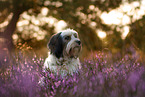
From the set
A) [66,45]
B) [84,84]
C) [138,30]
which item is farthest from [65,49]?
[138,30]

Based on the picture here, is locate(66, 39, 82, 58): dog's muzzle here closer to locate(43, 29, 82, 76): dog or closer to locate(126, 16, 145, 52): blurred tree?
locate(43, 29, 82, 76): dog

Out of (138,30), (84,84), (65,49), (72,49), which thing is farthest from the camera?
(138,30)

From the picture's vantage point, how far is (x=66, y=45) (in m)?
4.65

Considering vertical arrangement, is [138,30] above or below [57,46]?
above

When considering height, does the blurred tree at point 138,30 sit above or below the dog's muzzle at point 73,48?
above

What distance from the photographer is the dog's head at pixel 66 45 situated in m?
4.50

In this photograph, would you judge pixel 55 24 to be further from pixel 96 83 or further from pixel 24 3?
pixel 96 83

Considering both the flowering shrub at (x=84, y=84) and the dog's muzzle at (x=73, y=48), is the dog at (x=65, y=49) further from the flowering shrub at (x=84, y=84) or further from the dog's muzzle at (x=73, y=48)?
the flowering shrub at (x=84, y=84)

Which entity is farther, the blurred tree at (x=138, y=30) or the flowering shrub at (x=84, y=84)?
the blurred tree at (x=138, y=30)

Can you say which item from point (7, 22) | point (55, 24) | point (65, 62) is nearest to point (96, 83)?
point (65, 62)

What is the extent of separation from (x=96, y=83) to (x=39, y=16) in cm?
1302

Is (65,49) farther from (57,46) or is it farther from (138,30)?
(138,30)

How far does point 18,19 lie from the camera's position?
15961 millimetres

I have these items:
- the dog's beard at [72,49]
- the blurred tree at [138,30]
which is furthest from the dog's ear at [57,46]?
the blurred tree at [138,30]
